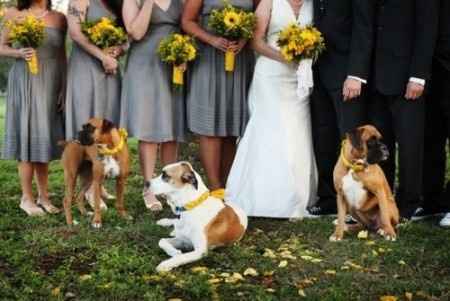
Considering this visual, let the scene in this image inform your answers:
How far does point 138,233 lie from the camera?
6613 millimetres

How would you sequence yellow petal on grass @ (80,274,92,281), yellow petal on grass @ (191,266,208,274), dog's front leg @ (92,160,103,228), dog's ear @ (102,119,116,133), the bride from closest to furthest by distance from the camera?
1. yellow petal on grass @ (80,274,92,281)
2. yellow petal on grass @ (191,266,208,274)
3. dog's ear @ (102,119,116,133)
4. dog's front leg @ (92,160,103,228)
5. the bride

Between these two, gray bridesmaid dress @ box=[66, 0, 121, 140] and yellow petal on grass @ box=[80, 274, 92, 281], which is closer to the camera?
yellow petal on grass @ box=[80, 274, 92, 281]

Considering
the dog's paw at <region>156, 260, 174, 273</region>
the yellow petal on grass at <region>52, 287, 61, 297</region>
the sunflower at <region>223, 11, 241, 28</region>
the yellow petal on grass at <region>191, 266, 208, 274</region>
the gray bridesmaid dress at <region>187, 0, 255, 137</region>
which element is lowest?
the yellow petal on grass at <region>52, 287, 61, 297</region>

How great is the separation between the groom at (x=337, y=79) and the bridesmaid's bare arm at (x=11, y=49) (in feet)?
10.2

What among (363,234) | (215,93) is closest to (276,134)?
(215,93)

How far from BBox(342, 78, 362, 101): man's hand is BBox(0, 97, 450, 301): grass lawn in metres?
1.34

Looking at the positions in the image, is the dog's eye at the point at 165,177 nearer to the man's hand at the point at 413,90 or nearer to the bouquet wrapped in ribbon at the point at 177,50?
the bouquet wrapped in ribbon at the point at 177,50

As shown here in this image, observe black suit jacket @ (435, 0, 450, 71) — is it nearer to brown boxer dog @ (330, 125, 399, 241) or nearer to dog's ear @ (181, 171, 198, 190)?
brown boxer dog @ (330, 125, 399, 241)

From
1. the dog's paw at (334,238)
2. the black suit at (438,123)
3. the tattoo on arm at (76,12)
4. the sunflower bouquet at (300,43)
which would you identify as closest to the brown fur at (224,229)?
the dog's paw at (334,238)

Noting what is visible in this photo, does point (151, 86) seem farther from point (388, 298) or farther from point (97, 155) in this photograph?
point (388, 298)

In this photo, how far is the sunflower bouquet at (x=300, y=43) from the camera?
693 cm

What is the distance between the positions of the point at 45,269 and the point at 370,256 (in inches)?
108

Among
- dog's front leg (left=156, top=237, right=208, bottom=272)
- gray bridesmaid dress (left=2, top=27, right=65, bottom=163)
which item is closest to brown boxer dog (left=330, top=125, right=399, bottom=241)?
dog's front leg (left=156, top=237, right=208, bottom=272)

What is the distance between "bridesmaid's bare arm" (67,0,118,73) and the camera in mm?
7410
